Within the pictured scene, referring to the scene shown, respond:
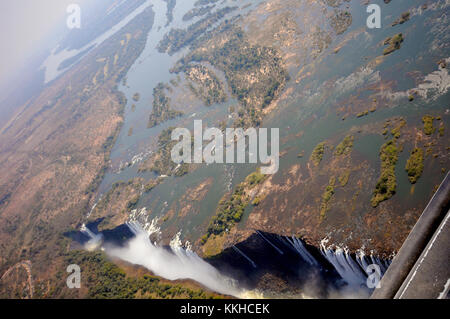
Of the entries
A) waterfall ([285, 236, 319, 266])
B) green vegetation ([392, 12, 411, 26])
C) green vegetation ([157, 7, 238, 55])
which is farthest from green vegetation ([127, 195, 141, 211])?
green vegetation ([157, 7, 238, 55])

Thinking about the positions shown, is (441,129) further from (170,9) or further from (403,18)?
(170,9)

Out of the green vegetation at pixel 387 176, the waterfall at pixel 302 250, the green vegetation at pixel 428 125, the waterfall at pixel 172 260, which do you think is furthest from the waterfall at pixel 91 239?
the green vegetation at pixel 428 125

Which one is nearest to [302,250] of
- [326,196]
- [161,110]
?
[326,196]

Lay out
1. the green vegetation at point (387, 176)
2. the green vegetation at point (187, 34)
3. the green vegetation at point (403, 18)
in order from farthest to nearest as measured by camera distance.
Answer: the green vegetation at point (187, 34) < the green vegetation at point (403, 18) < the green vegetation at point (387, 176)

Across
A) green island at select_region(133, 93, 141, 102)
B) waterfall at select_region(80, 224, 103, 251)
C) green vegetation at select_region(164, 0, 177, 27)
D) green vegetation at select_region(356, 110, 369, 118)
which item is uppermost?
green vegetation at select_region(164, 0, 177, 27)

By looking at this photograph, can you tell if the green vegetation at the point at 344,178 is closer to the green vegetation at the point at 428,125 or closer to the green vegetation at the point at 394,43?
the green vegetation at the point at 428,125

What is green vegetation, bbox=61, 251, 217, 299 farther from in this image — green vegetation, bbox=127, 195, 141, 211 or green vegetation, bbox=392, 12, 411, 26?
green vegetation, bbox=392, 12, 411, 26
